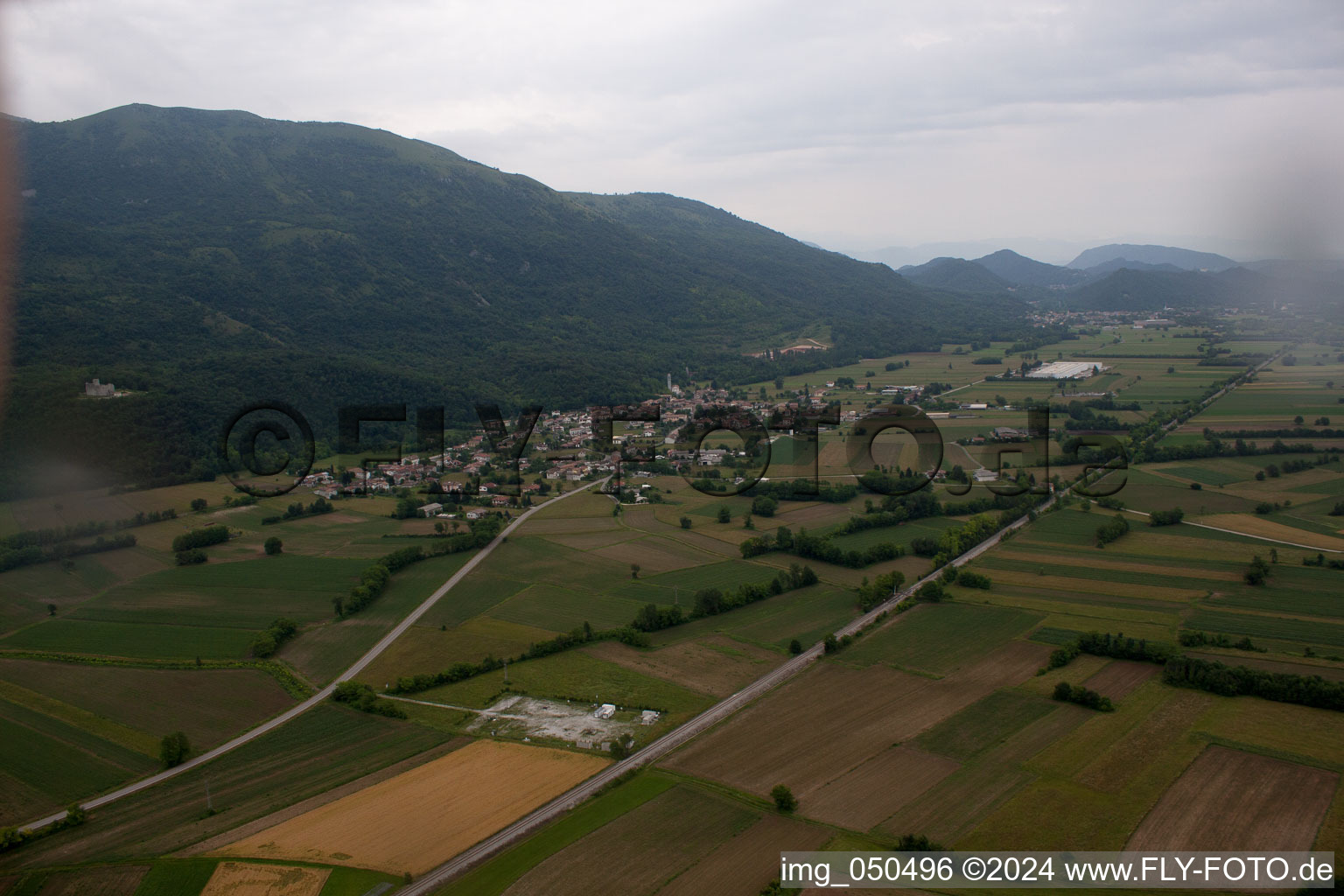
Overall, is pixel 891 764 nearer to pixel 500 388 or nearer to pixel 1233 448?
pixel 1233 448

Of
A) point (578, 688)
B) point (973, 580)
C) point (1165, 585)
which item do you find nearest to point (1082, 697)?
point (973, 580)

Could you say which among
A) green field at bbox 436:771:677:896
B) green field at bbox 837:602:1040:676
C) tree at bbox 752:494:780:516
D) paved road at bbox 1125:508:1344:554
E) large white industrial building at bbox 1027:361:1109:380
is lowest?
green field at bbox 436:771:677:896

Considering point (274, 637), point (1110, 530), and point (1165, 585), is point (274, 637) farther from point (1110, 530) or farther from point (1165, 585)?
point (1110, 530)

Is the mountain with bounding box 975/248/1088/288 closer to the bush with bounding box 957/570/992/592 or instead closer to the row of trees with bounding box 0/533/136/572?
the bush with bounding box 957/570/992/592

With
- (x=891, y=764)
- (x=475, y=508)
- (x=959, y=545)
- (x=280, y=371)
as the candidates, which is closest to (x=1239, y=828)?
(x=891, y=764)

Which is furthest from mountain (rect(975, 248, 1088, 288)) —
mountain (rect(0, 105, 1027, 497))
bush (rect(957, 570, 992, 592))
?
bush (rect(957, 570, 992, 592))

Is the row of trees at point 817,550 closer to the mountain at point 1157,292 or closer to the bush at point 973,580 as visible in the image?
the bush at point 973,580
